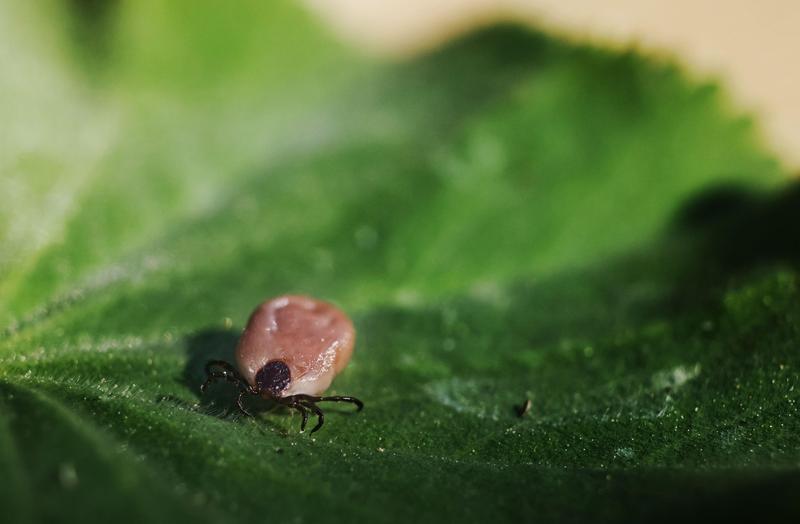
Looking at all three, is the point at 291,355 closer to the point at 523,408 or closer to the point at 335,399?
the point at 335,399

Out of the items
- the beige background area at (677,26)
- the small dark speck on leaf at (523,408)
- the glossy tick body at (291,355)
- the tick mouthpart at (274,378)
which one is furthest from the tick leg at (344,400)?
the beige background area at (677,26)

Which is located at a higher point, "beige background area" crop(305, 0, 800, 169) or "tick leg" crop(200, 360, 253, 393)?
"beige background area" crop(305, 0, 800, 169)

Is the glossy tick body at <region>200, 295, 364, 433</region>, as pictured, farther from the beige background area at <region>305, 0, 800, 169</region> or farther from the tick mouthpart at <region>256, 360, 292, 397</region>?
the beige background area at <region>305, 0, 800, 169</region>

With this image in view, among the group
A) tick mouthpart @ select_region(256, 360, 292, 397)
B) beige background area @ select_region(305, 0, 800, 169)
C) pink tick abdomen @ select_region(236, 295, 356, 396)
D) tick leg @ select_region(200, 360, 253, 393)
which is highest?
beige background area @ select_region(305, 0, 800, 169)

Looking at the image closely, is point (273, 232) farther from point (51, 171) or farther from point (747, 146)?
point (747, 146)

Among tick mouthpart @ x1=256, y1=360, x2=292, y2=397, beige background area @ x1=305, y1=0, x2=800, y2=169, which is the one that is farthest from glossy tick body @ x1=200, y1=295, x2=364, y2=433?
beige background area @ x1=305, y1=0, x2=800, y2=169

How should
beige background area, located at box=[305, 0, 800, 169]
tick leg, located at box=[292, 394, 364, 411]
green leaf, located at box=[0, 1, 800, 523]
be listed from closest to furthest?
green leaf, located at box=[0, 1, 800, 523]
tick leg, located at box=[292, 394, 364, 411]
beige background area, located at box=[305, 0, 800, 169]

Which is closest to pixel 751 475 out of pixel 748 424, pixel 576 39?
pixel 748 424

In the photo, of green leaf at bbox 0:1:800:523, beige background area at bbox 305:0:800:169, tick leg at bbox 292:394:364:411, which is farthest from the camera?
beige background area at bbox 305:0:800:169
